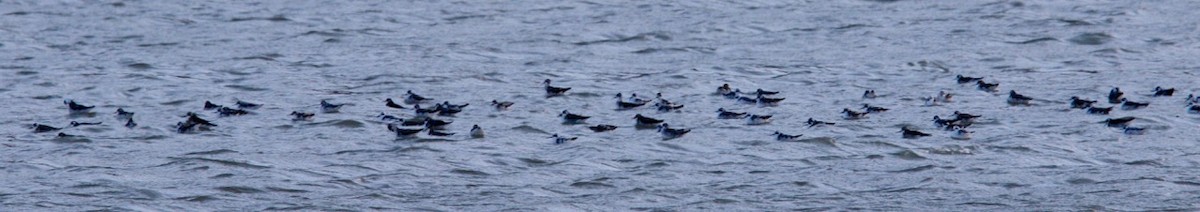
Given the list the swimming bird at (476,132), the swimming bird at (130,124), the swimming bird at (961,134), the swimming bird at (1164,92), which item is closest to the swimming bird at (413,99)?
the swimming bird at (476,132)

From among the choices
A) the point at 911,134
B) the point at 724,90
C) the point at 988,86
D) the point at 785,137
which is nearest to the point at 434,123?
the point at 785,137

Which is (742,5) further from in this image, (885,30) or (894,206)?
(894,206)

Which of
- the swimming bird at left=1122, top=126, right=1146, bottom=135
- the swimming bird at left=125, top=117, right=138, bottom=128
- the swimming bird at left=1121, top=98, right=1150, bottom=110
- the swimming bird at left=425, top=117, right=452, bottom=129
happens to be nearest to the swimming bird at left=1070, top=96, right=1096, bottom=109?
the swimming bird at left=1121, top=98, right=1150, bottom=110

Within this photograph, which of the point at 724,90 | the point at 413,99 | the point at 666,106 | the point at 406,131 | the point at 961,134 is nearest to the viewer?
the point at 961,134

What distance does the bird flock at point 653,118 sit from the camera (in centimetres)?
1784

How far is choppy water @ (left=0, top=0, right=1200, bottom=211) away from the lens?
15.0 meters

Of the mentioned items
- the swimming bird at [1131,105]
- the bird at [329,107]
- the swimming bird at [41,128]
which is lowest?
the swimming bird at [1131,105]

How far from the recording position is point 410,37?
26.8 metres

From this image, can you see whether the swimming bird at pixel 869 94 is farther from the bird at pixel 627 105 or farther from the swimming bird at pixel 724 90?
the bird at pixel 627 105

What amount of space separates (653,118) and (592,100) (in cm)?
185

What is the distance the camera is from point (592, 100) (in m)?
20.6

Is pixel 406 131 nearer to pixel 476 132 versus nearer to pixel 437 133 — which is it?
pixel 437 133

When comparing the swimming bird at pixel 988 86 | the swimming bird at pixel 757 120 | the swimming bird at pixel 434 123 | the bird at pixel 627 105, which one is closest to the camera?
the swimming bird at pixel 434 123

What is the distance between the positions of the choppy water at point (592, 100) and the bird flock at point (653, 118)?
156mm
